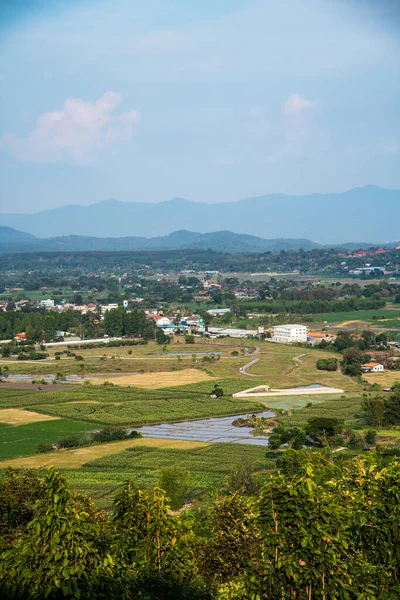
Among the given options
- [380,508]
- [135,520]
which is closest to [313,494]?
[380,508]

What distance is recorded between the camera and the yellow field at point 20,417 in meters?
26.1

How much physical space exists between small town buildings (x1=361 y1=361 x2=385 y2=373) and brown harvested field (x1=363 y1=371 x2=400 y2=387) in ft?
1.47

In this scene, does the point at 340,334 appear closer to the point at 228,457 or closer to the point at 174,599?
the point at 228,457

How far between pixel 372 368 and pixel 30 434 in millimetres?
17340

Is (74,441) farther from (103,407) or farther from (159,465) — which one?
(103,407)

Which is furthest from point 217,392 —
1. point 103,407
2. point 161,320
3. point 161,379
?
point 161,320

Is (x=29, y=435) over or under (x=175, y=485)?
under

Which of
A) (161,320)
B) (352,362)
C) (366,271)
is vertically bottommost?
(352,362)

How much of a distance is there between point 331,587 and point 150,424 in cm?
2028

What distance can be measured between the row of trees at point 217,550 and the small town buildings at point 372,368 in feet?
94.4

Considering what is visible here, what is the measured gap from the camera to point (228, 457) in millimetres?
20594

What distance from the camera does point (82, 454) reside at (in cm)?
2155

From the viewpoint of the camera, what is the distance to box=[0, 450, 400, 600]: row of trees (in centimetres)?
592

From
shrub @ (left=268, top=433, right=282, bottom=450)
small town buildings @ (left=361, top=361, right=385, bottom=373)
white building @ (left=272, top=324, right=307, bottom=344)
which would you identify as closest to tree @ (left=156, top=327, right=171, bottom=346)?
white building @ (left=272, top=324, right=307, bottom=344)
